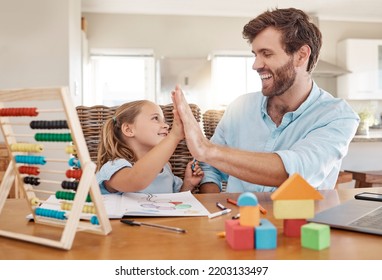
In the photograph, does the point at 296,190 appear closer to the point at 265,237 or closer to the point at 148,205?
the point at 265,237

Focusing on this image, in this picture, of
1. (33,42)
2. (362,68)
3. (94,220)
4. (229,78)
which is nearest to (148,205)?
(94,220)

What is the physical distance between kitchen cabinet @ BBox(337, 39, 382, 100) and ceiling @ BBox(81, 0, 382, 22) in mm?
469

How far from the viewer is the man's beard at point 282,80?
5.36ft

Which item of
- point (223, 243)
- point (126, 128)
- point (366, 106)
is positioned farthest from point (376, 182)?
point (223, 243)

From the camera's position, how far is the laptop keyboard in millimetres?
847

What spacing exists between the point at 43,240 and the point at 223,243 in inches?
12.3

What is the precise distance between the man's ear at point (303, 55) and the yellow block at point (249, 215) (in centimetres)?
110

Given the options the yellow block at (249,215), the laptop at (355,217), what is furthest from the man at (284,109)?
the yellow block at (249,215)

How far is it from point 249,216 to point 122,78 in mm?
5784

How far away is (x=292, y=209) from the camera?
28.3 inches

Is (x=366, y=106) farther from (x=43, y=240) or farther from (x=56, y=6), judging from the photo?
(x=43, y=240)

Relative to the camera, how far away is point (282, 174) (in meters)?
1.22

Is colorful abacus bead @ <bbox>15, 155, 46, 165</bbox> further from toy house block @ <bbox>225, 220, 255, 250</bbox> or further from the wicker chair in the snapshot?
the wicker chair

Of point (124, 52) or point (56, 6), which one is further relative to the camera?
point (124, 52)
